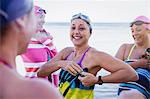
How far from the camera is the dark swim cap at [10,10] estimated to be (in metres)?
0.59

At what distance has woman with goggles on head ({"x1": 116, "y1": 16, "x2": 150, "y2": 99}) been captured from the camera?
89.8 inches

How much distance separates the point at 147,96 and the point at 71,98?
2.24 feet

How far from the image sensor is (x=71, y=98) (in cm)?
197

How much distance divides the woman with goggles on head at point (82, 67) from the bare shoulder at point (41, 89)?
1303 millimetres

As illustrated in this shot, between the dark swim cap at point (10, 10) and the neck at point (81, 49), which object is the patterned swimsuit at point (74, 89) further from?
the dark swim cap at point (10, 10)

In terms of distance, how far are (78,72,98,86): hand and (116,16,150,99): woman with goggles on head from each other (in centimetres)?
46

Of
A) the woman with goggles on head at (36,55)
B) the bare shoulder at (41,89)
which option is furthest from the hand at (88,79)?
the bare shoulder at (41,89)

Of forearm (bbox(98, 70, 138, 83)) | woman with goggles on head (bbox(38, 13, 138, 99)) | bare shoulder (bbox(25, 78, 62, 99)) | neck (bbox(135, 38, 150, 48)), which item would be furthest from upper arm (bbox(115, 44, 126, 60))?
bare shoulder (bbox(25, 78, 62, 99))

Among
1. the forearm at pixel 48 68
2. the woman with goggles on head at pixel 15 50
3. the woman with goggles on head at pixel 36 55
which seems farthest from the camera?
the woman with goggles on head at pixel 36 55

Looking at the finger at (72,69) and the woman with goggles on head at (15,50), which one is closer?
the woman with goggles on head at (15,50)

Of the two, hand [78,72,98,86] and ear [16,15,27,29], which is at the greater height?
ear [16,15,27,29]

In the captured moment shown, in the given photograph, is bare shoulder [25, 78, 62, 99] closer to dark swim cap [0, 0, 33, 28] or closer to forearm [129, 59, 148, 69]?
dark swim cap [0, 0, 33, 28]

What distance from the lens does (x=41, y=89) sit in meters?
0.59

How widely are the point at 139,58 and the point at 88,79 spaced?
656mm
